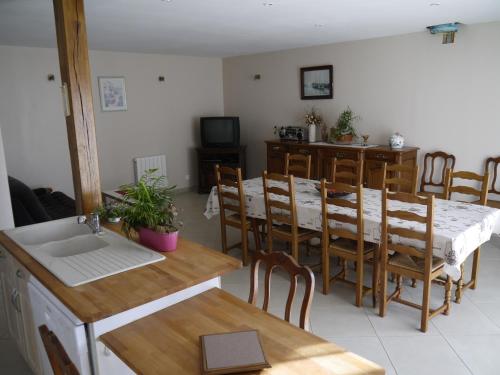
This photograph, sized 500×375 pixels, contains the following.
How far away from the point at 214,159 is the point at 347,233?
13.4 feet

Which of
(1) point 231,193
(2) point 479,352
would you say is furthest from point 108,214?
(2) point 479,352

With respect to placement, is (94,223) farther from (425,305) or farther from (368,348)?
(425,305)

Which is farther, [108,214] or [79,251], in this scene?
[108,214]

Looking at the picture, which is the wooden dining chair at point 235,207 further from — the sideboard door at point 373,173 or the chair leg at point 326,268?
the sideboard door at point 373,173

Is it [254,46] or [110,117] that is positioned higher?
[254,46]

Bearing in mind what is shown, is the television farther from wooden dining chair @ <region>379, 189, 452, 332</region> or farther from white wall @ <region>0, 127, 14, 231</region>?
wooden dining chair @ <region>379, 189, 452, 332</region>

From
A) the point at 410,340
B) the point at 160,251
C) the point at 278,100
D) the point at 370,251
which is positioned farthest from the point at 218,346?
the point at 278,100

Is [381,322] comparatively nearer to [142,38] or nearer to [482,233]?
[482,233]

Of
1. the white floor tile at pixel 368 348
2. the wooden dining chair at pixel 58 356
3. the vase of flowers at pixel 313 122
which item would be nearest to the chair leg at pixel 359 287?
the white floor tile at pixel 368 348

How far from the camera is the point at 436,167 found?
198 inches

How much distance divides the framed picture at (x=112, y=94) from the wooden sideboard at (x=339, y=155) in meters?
2.32

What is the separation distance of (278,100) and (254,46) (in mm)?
1052

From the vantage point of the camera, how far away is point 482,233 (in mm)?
2828

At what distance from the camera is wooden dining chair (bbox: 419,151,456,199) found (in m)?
4.91
